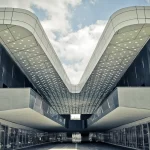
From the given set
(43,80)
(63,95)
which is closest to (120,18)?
(43,80)

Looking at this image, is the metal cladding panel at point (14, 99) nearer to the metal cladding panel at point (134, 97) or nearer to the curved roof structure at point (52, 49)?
the curved roof structure at point (52, 49)

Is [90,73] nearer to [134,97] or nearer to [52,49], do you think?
[52,49]

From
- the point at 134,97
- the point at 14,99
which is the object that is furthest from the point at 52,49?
the point at 134,97

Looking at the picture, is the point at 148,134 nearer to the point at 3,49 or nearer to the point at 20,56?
the point at 20,56

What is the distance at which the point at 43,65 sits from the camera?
67.7 ft

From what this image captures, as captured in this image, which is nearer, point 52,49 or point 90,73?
point 52,49

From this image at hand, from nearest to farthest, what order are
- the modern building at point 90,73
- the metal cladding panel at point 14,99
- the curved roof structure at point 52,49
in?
the curved roof structure at point 52,49
the modern building at point 90,73
the metal cladding panel at point 14,99

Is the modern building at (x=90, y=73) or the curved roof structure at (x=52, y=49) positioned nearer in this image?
the curved roof structure at (x=52, y=49)

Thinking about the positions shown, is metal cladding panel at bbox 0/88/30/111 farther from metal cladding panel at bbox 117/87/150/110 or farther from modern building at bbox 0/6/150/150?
metal cladding panel at bbox 117/87/150/110

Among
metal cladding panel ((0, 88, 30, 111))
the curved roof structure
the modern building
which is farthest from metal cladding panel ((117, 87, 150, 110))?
metal cladding panel ((0, 88, 30, 111))

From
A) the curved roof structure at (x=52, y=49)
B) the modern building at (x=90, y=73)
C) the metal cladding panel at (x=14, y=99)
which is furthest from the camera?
the metal cladding panel at (x=14, y=99)

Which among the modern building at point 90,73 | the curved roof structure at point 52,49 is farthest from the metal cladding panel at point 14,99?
the curved roof structure at point 52,49

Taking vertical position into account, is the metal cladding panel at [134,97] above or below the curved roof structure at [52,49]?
below

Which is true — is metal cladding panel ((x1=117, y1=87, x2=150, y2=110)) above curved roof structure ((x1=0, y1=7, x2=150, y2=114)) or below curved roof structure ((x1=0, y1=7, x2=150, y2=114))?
below
